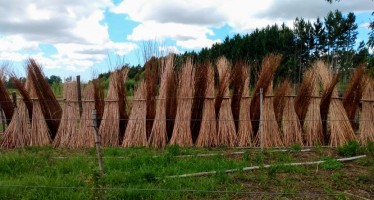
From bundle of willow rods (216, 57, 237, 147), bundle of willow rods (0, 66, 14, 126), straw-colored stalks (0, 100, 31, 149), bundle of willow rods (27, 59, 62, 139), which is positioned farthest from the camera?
bundle of willow rods (0, 66, 14, 126)

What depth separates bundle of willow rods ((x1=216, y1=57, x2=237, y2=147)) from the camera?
7.01m

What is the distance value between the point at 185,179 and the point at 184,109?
8.83ft

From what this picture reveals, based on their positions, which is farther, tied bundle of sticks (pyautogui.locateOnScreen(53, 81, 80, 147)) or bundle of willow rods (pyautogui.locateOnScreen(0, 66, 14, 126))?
bundle of willow rods (pyautogui.locateOnScreen(0, 66, 14, 126))

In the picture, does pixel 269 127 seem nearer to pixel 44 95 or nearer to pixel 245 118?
pixel 245 118

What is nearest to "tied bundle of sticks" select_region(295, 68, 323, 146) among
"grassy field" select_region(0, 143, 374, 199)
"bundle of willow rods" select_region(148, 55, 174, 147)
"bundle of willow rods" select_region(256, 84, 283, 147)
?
"bundle of willow rods" select_region(256, 84, 283, 147)

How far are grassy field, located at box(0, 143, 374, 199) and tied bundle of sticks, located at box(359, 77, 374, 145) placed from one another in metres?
0.86

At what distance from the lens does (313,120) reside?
710 cm

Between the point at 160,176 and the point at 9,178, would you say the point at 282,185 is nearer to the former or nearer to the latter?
the point at 160,176

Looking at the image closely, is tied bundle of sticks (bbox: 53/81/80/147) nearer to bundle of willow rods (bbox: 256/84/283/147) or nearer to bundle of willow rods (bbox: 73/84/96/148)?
bundle of willow rods (bbox: 73/84/96/148)

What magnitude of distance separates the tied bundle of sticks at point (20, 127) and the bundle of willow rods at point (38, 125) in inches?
3.4

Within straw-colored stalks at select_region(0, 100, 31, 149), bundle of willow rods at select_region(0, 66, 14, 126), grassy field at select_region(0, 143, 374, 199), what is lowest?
grassy field at select_region(0, 143, 374, 199)

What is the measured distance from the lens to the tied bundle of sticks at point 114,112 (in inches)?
284

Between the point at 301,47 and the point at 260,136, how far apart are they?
24486 mm

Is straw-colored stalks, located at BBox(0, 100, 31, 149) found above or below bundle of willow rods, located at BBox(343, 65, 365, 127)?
below
